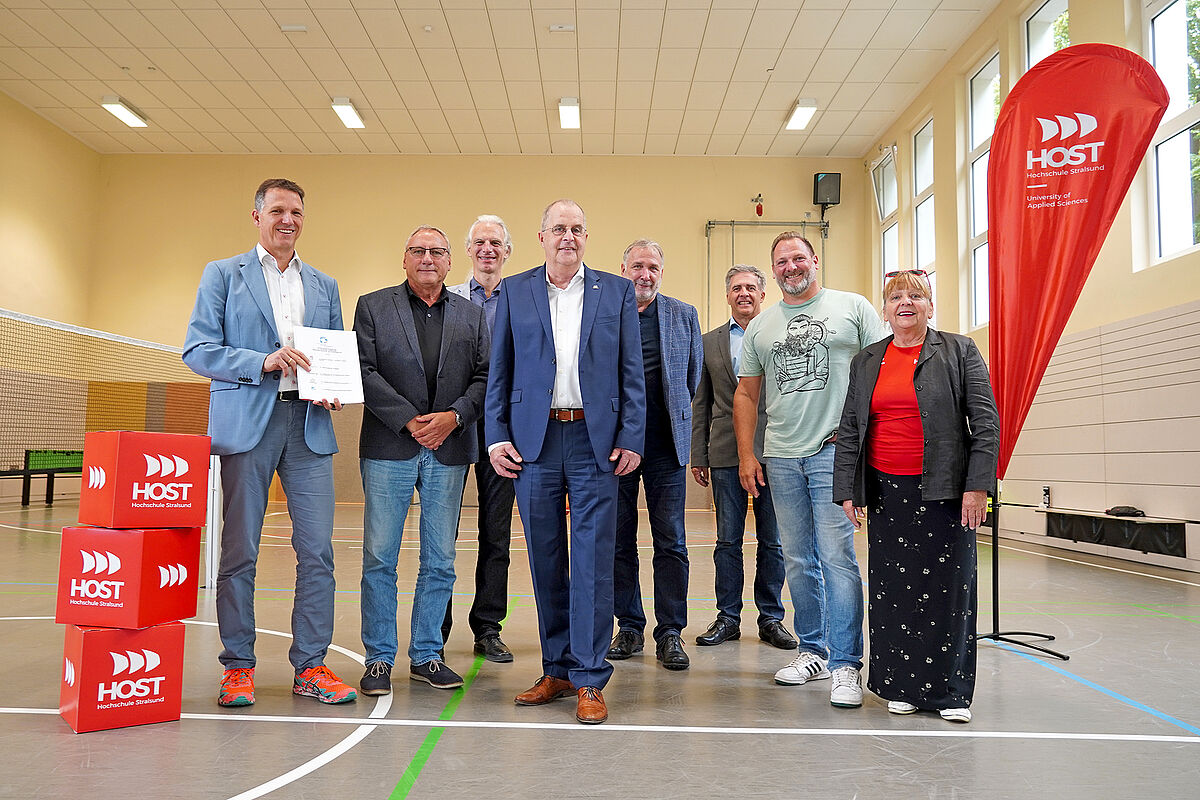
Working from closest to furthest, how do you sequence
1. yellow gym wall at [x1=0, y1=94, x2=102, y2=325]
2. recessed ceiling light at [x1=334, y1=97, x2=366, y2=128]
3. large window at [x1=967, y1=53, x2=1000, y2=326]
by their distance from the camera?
large window at [x1=967, y1=53, x2=1000, y2=326]
recessed ceiling light at [x1=334, y1=97, x2=366, y2=128]
yellow gym wall at [x1=0, y1=94, x2=102, y2=325]

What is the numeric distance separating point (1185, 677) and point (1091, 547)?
5038 millimetres

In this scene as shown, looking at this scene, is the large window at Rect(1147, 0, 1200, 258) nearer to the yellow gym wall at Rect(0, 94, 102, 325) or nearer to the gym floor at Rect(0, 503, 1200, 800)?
the gym floor at Rect(0, 503, 1200, 800)

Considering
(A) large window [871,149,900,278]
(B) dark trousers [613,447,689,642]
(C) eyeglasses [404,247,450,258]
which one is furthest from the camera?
(A) large window [871,149,900,278]

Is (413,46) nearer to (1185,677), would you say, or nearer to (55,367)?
(55,367)

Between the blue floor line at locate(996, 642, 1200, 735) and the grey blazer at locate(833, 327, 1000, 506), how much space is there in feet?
3.42

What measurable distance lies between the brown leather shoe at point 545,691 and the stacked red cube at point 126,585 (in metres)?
1.17

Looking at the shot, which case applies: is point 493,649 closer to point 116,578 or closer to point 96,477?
point 116,578

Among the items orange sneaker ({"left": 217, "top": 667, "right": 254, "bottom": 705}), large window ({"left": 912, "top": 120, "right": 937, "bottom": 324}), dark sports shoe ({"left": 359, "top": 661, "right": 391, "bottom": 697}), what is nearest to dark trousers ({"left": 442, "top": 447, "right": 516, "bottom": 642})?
dark sports shoe ({"left": 359, "top": 661, "right": 391, "bottom": 697})

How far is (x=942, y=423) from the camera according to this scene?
2.98 m

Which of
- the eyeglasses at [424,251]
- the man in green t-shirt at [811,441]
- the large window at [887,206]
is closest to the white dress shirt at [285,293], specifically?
the eyeglasses at [424,251]

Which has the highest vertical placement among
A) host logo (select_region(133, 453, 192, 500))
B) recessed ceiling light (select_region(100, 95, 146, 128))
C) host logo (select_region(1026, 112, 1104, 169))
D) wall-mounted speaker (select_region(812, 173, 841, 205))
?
recessed ceiling light (select_region(100, 95, 146, 128))

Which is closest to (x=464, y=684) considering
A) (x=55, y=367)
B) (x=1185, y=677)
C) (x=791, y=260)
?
(x=791, y=260)

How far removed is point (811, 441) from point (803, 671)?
0.96 meters

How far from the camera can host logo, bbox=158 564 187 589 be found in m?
2.88
